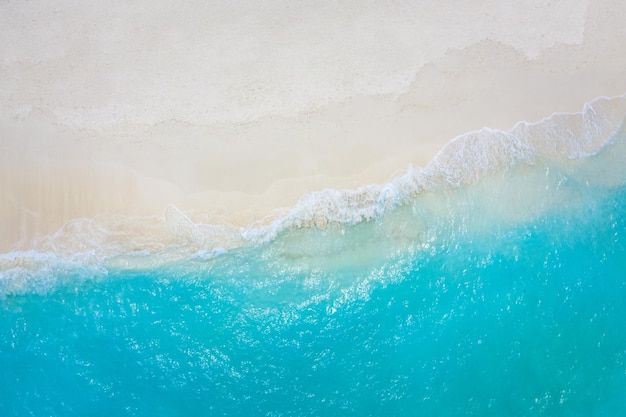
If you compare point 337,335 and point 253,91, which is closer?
point 337,335

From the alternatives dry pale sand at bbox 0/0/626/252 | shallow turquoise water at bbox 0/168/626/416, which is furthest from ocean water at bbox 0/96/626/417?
dry pale sand at bbox 0/0/626/252

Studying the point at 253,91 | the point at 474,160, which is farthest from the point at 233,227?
the point at 474,160

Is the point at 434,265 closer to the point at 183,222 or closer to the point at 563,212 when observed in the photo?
the point at 563,212

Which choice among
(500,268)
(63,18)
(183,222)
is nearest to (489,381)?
(500,268)

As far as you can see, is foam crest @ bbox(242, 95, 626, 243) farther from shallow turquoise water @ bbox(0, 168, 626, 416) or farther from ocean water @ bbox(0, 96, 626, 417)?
shallow turquoise water @ bbox(0, 168, 626, 416)

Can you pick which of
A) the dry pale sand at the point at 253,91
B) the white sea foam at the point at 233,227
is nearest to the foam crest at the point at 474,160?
the white sea foam at the point at 233,227

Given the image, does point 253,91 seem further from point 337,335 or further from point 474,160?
point 337,335
